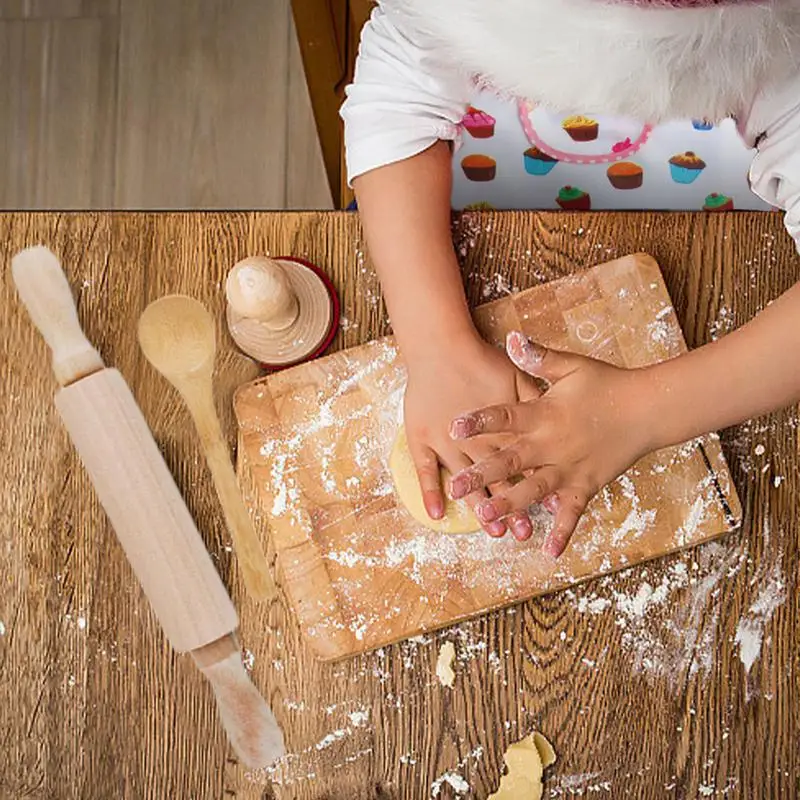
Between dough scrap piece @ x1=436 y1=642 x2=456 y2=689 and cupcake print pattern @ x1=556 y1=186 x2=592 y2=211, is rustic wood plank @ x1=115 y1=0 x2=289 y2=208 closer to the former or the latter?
cupcake print pattern @ x1=556 y1=186 x2=592 y2=211

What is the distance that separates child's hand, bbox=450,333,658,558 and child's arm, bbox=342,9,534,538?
0.04m

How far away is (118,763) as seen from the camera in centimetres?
70

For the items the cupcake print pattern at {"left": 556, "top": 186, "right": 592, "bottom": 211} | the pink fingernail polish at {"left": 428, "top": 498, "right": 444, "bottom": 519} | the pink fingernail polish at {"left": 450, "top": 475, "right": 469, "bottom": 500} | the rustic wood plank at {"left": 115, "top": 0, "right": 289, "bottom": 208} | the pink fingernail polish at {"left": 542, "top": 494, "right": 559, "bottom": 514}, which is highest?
the rustic wood plank at {"left": 115, "top": 0, "right": 289, "bottom": 208}

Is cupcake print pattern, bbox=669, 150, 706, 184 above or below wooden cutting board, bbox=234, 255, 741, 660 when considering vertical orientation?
above

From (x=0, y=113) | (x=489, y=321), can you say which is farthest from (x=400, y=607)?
(x=0, y=113)

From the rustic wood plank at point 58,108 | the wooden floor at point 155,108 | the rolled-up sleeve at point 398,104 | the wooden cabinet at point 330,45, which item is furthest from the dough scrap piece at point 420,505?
the rustic wood plank at point 58,108

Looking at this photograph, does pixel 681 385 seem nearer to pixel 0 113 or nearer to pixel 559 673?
pixel 559 673

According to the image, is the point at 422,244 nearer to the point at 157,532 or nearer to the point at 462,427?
the point at 462,427

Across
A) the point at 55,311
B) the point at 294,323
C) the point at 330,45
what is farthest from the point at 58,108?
the point at 294,323

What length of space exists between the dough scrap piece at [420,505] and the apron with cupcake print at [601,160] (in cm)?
30

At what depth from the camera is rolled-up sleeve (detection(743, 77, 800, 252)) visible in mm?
660

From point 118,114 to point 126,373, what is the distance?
Answer: 2.65 feet

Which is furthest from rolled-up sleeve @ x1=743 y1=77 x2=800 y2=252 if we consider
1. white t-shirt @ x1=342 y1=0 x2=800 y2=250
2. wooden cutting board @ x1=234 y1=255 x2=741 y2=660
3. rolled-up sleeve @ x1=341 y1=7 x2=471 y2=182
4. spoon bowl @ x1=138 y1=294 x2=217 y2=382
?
spoon bowl @ x1=138 y1=294 x2=217 y2=382

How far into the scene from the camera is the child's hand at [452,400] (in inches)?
27.1
